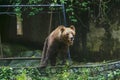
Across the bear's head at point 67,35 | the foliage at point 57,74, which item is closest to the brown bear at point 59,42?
the bear's head at point 67,35

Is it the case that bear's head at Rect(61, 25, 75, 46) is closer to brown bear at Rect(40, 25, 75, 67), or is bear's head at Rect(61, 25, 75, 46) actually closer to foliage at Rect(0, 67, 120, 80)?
brown bear at Rect(40, 25, 75, 67)

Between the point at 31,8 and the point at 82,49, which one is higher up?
the point at 31,8

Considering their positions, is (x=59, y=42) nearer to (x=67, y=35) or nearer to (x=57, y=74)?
(x=67, y=35)

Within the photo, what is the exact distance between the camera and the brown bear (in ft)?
28.3

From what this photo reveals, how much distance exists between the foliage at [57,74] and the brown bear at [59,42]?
542mm

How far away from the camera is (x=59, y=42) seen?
8797mm

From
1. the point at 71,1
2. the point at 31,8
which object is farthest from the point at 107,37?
the point at 31,8

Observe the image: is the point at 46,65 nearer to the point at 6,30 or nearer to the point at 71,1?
the point at 71,1

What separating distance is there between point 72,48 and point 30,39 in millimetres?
1372

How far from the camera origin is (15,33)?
13.4m

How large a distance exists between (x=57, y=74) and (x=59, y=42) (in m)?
0.82

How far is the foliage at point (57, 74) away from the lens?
788cm

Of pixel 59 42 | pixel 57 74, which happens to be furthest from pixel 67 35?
pixel 57 74

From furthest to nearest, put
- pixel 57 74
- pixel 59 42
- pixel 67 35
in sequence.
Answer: pixel 59 42 → pixel 67 35 → pixel 57 74
